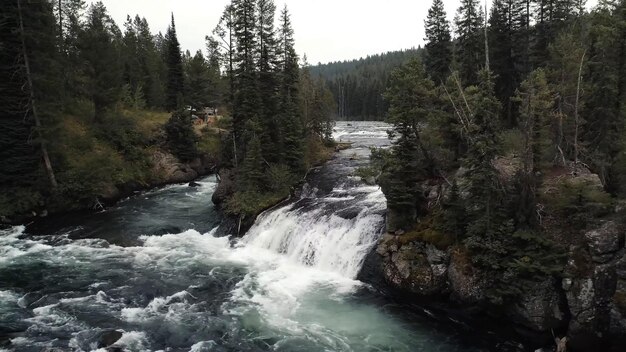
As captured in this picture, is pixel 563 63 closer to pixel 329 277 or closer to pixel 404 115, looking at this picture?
pixel 404 115

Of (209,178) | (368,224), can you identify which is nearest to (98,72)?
(209,178)

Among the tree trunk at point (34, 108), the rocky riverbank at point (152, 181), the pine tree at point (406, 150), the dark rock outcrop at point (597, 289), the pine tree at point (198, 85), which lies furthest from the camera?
the pine tree at point (198, 85)

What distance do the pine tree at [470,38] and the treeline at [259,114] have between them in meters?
16.4

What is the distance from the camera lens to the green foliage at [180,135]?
1837 inches

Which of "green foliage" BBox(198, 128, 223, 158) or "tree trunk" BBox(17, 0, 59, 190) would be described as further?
"green foliage" BBox(198, 128, 223, 158)

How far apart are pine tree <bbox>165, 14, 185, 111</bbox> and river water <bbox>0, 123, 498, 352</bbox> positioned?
31214 mm

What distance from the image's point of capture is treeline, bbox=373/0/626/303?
51.5ft

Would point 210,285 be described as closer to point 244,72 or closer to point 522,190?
point 522,190

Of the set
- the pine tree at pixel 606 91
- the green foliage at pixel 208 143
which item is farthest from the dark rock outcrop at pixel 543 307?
the green foliage at pixel 208 143

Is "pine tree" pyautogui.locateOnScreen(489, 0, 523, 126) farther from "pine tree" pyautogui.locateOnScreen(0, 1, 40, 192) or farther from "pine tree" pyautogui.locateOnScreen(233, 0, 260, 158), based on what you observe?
"pine tree" pyautogui.locateOnScreen(0, 1, 40, 192)

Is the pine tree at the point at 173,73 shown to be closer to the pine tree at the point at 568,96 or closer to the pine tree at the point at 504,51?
the pine tree at the point at 504,51

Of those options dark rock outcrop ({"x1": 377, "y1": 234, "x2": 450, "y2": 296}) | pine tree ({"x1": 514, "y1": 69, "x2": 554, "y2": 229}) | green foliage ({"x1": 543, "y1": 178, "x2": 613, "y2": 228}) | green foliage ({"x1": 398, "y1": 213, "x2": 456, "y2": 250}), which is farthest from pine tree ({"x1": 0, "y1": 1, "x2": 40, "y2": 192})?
green foliage ({"x1": 543, "y1": 178, "x2": 613, "y2": 228})

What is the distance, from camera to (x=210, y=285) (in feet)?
69.1

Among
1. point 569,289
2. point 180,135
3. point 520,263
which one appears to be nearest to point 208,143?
point 180,135
